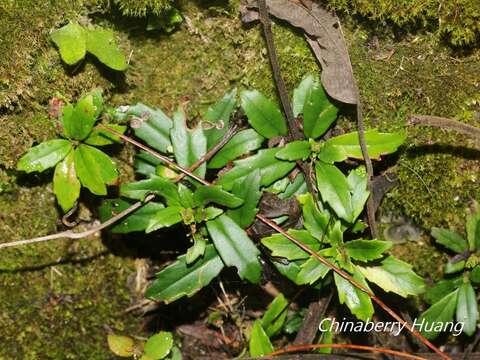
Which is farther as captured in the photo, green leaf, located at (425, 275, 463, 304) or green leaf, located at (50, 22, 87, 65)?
green leaf, located at (425, 275, 463, 304)

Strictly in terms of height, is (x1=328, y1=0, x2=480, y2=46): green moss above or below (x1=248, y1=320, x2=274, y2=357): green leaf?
above

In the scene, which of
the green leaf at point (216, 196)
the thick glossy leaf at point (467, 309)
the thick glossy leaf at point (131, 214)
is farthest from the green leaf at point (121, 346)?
the thick glossy leaf at point (467, 309)

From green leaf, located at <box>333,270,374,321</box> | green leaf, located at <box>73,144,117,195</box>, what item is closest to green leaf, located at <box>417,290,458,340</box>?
green leaf, located at <box>333,270,374,321</box>

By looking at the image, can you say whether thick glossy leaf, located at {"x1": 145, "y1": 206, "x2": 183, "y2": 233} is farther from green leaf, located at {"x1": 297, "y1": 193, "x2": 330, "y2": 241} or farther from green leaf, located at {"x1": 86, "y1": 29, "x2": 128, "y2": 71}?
green leaf, located at {"x1": 86, "y1": 29, "x2": 128, "y2": 71}

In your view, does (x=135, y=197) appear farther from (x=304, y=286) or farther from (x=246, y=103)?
(x=304, y=286)

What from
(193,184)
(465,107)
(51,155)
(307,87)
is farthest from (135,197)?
(465,107)

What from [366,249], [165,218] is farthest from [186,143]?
[366,249]
